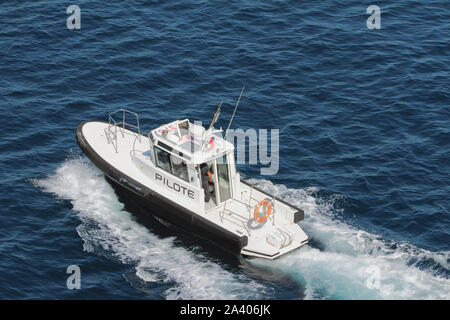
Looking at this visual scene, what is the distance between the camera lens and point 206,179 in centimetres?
3547

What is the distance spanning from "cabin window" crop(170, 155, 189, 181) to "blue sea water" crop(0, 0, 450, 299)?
2648mm

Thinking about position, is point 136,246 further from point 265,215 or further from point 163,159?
point 265,215

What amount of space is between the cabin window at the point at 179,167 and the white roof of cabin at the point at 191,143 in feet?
1.24

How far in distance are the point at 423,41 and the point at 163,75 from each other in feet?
58.7

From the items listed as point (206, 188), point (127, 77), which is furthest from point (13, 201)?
point (127, 77)

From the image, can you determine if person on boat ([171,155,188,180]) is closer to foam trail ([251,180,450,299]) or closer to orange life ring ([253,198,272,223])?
orange life ring ([253,198,272,223])

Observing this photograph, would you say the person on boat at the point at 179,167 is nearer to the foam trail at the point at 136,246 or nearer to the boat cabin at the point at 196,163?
the boat cabin at the point at 196,163

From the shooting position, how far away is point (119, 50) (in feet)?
167

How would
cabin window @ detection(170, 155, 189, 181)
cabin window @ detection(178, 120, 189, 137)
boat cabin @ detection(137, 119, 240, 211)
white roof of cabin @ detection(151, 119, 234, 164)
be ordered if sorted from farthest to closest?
1. cabin window @ detection(178, 120, 189, 137)
2. cabin window @ detection(170, 155, 189, 181)
3. boat cabin @ detection(137, 119, 240, 211)
4. white roof of cabin @ detection(151, 119, 234, 164)

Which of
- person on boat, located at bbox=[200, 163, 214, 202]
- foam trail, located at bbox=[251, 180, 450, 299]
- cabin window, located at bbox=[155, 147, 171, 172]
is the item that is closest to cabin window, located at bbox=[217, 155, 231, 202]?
person on boat, located at bbox=[200, 163, 214, 202]

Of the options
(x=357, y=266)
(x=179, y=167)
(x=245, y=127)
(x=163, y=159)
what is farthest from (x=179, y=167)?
(x=245, y=127)

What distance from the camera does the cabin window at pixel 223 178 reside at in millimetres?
35406

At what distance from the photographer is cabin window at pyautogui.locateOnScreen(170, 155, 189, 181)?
1401 inches

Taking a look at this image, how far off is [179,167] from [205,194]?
174 cm
